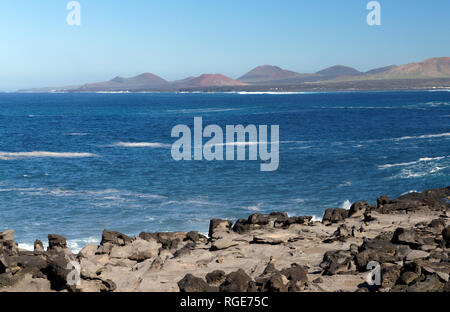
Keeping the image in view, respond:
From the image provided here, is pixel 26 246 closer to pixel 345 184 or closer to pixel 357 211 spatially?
pixel 357 211

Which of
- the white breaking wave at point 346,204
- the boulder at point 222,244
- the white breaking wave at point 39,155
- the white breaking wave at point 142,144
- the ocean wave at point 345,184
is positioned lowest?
the white breaking wave at point 346,204

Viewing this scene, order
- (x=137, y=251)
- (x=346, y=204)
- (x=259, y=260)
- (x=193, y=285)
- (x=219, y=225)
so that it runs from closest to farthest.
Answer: (x=193, y=285) → (x=259, y=260) → (x=137, y=251) → (x=219, y=225) → (x=346, y=204)

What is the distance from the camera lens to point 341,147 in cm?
5075

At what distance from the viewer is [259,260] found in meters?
15.8

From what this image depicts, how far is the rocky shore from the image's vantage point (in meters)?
12.8

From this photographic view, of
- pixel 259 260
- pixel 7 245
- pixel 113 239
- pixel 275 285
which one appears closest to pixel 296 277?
pixel 275 285

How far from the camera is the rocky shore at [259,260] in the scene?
1283cm

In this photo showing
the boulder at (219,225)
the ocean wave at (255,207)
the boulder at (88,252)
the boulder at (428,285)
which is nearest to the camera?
the boulder at (428,285)

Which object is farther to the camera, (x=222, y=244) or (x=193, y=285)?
(x=222, y=244)

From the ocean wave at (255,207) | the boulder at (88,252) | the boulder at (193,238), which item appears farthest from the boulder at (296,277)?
the ocean wave at (255,207)

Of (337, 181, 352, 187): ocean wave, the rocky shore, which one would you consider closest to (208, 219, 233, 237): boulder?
the rocky shore

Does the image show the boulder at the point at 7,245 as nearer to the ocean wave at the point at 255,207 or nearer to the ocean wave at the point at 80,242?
the ocean wave at the point at 80,242
